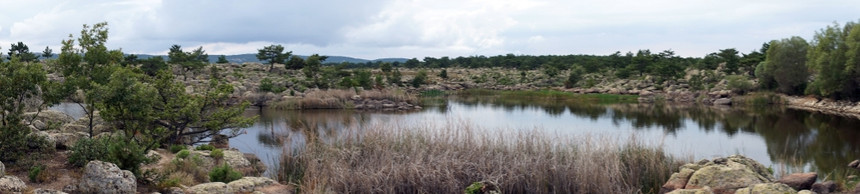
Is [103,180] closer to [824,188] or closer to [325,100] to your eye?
[824,188]

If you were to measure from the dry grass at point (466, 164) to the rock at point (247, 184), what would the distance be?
0.85 metres

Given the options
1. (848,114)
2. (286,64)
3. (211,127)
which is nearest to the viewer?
(211,127)

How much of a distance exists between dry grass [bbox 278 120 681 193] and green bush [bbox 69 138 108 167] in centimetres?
376

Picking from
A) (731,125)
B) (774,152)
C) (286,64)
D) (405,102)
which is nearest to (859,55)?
(731,125)

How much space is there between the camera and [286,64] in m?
72.0

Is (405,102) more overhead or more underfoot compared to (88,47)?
more underfoot

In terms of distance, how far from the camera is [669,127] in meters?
31.7

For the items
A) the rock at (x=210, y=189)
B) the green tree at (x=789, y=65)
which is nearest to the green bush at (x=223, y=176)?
the rock at (x=210, y=189)

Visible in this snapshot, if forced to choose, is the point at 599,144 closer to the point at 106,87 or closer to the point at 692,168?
the point at 692,168

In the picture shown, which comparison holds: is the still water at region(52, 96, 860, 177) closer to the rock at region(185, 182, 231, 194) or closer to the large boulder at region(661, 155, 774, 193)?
the large boulder at region(661, 155, 774, 193)

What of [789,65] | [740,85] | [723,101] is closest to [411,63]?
[740,85]

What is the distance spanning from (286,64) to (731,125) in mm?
49630

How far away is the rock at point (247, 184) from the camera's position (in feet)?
40.0

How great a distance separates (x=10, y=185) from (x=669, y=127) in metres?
28.3
